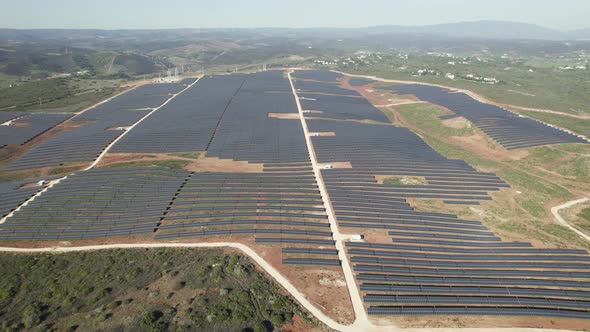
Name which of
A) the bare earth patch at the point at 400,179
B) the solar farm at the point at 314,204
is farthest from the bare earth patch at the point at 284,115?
the bare earth patch at the point at 400,179

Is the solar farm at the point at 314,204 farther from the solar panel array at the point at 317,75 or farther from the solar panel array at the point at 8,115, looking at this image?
the solar panel array at the point at 317,75

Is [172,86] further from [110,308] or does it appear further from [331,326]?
[331,326]

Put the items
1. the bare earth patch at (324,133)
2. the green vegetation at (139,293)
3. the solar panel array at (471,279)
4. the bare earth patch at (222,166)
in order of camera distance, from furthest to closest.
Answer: the bare earth patch at (324,133)
the bare earth patch at (222,166)
the solar panel array at (471,279)
the green vegetation at (139,293)

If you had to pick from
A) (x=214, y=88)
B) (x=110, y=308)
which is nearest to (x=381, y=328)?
(x=110, y=308)

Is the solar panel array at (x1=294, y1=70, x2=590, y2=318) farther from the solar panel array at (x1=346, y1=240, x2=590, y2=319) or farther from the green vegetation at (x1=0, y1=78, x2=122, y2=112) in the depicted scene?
the green vegetation at (x1=0, y1=78, x2=122, y2=112)

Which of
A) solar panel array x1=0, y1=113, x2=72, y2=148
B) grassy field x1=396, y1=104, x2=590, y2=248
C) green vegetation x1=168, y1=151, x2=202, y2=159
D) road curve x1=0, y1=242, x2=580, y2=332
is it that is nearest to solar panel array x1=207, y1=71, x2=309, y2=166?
green vegetation x1=168, y1=151, x2=202, y2=159

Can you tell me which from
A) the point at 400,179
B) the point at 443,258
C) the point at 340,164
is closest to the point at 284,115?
the point at 340,164
